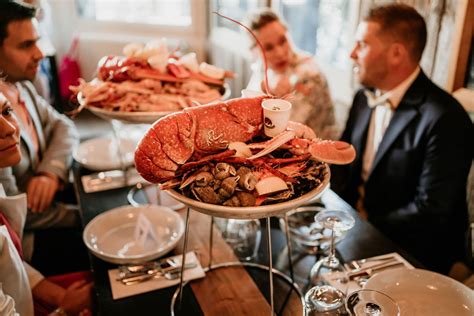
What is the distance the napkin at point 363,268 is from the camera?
1137 millimetres

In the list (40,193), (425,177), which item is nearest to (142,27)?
(40,193)

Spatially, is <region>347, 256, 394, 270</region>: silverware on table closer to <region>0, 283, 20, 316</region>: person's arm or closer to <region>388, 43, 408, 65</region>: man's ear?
<region>0, 283, 20, 316</region>: person's arm

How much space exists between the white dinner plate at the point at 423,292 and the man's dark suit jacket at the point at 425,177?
76cm

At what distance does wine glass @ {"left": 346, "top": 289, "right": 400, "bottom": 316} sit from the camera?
34.7 inches

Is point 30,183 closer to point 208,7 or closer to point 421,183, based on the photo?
point 421,183

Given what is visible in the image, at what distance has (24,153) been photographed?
1.77 m

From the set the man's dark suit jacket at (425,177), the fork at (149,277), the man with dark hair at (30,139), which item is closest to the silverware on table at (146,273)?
the fork at (149,277)

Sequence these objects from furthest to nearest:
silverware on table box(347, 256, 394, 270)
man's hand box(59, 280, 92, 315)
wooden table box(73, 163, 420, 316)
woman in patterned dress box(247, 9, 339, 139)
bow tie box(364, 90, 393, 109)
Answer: woman in patterned dress box(247, 9, 339, 139) → bow tie box(364, 90, 393, 109) → man's hand box(59, 280, 92, 315) → silverware on table box(347, 256, 394, 270) → wooden table box(73, 163, 420, 316)

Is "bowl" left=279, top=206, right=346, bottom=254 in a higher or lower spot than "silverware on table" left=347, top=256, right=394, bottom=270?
higher

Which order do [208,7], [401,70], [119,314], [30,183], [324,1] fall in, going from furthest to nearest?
[208,7] < [324,1] < [401,70] < [30,183] < [119,314]

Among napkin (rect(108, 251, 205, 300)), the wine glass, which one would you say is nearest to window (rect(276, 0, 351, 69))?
napkin (rect(108, 251, 205, 300))

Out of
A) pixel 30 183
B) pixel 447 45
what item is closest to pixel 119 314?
pixel 30 183

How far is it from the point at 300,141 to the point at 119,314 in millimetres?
600

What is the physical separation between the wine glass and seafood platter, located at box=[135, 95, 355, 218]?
0.24m
